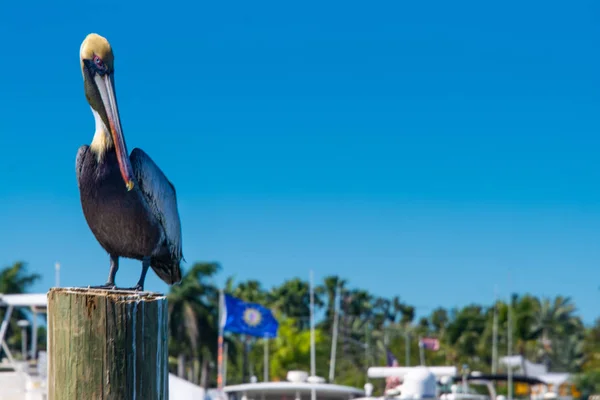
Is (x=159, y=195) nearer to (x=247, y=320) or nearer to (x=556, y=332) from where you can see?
(x=247, y=320)

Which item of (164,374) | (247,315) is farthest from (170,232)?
(247,315)

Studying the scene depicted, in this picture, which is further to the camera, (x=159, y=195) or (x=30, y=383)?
(x=30, y=383)

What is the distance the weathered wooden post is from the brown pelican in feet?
5.09

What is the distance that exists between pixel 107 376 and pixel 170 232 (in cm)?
240

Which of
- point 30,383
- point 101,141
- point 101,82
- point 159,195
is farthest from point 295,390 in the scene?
point 101,82

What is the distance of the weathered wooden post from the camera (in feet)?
12.2

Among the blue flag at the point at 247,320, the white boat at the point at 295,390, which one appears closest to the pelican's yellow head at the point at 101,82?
the white boat at the point at 295,390

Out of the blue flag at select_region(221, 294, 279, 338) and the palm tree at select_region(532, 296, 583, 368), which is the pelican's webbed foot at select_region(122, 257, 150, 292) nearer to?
the blue flag at select_region(221, 294, 279, 338)

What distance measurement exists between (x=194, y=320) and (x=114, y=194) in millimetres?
50105

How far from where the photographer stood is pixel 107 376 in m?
3.73

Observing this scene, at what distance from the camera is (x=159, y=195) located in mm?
6062

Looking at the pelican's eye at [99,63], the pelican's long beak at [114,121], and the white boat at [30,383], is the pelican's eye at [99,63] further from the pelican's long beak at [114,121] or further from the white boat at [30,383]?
the white boat at [30,383]

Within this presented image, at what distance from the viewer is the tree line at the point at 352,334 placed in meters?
55.8

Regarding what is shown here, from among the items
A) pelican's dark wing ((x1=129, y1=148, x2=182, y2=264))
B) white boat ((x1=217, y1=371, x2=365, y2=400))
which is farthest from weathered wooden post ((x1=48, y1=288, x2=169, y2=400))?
white boat ((x1=217, y1=371, x2=365, y2=400))
